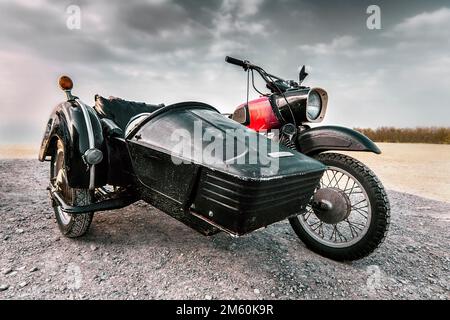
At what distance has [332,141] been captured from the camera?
2146mm

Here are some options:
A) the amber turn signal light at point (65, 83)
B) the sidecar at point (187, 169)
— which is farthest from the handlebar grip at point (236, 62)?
the amber turn signal light at point (65, 83)

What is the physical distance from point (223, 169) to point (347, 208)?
1220 millimetres

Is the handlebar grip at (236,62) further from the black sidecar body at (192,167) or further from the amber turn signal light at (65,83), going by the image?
the amber turn signal light at (65,83)

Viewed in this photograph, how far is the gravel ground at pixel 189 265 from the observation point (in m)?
1.77

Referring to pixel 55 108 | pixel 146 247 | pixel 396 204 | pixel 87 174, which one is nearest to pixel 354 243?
pixel 146 247

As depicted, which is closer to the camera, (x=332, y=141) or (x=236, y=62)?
(x=332, y=141)

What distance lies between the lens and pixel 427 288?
191 centimetres

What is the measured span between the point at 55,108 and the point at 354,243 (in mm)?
2880

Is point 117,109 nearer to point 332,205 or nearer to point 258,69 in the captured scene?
point 258,69

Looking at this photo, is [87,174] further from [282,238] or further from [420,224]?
[420,224]

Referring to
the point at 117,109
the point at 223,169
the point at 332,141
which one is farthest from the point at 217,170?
the point at 117,109

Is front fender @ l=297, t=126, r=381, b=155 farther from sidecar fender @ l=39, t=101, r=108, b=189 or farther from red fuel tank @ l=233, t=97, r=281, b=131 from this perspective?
sidecar fender @ l=39, t=101, r=108, b=189

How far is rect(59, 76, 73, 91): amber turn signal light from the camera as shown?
96.1 inches

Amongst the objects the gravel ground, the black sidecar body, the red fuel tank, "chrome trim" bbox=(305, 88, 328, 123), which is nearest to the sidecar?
the black sidecar body
